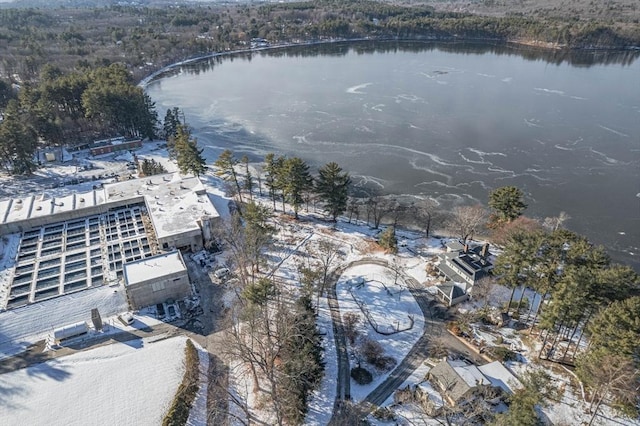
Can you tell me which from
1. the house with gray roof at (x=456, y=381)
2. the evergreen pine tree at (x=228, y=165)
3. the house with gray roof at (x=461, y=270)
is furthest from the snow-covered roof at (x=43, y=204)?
the house with gray roof at (x=456, y=381)

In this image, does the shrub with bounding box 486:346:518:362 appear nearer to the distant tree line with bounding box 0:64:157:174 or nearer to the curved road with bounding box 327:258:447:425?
the curved road with bounding box 327:258:447:425

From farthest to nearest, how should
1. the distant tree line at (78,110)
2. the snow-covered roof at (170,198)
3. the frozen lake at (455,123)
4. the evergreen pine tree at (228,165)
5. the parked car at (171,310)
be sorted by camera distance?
the distant tree line at (78,110)
the frozen lake at (455,123)
the evergreen pine tree at (228,165)
the snow-covered roof at (170,198)
the parked car at (171,310)

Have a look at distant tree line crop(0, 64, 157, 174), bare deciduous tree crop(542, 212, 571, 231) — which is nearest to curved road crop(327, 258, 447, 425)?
bare deciduous tree crop(542, 212, 571, 231)

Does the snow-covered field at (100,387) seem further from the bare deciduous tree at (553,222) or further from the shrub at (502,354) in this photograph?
the bare deciduous tree at (553,222)

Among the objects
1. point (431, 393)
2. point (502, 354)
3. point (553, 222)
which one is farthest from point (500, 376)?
point (553, 222)

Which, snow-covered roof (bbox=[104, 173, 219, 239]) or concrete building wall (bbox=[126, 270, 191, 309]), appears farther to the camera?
snow-covered roof (bbox=[104, 173, 219, 239])

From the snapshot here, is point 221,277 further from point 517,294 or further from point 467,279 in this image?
point 517,294
